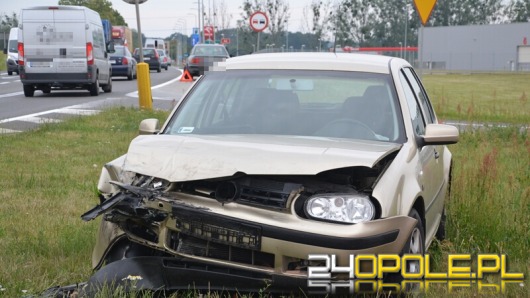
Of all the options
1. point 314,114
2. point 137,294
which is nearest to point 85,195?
point 314,114

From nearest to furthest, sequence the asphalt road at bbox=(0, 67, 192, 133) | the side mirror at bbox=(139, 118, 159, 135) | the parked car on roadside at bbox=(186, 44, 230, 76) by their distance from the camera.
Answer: the side mirror at bbox=(139, 118, 159, 135) < the asphalt road at bbox=(0, 67, 192, 133) < the parked car on roadside at bbox=(186, 44, 230, 76)

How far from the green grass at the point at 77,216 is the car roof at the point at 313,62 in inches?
54.0

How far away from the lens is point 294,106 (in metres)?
5.74

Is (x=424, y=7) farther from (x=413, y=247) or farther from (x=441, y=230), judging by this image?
(x=413, y=247)

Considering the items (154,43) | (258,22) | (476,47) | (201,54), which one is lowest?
(476,47)

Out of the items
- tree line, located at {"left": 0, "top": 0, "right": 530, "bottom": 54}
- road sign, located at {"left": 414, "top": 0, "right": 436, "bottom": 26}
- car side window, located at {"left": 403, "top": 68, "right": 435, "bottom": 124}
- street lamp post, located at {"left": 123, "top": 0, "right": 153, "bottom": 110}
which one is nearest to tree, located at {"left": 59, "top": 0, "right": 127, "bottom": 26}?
tree line, located at {"left": 0, "top": 0, "right": 530, "bottom": 54}

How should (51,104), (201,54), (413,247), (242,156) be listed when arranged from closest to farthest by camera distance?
(242,156) → (413,247) → (51,104) → (201,54)

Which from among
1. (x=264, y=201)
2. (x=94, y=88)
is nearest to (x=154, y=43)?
(x=94, y=88)

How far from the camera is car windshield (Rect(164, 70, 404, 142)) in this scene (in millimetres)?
5480

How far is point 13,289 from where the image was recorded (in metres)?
4.73

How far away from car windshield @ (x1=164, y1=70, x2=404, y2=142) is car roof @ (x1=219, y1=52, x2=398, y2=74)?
2.0 inches

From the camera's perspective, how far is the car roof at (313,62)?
5.91 meters

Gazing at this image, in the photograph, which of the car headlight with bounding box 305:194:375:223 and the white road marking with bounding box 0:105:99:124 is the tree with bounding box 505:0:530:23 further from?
the car headlight with bounding box 305:194:375:223

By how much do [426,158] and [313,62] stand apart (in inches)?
42.8
